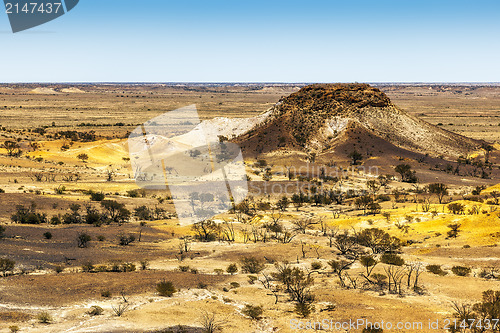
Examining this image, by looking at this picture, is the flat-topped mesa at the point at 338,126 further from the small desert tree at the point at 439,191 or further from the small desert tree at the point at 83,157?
the small desert tree at the point at 83,157

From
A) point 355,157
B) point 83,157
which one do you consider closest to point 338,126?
point 355,157

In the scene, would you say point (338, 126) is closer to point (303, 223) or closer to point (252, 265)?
point (303, 223)

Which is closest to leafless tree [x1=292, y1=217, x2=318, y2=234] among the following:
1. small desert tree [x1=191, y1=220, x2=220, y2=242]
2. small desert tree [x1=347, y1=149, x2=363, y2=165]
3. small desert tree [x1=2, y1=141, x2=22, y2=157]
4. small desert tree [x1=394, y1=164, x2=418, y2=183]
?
small desert tree [x1=191, y1=220, x2=220, y2=242]

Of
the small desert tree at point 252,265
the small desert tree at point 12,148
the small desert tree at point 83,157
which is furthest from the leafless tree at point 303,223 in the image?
the small desert tree at point 12,148

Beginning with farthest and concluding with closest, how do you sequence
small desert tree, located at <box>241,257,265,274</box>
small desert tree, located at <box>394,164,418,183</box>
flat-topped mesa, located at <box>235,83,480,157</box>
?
flat-topped mesa, located at <box>235,83,480,157</box>
small desert tree, located at <box>394,164,418,183</box>
small desert tree, located at <box>241,257,265,274</box>

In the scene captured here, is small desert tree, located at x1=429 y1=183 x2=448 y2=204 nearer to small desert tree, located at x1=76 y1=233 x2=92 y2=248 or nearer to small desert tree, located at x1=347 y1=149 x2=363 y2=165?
small desert tree, located at x1=347 y1=149 x2=363 y2=165

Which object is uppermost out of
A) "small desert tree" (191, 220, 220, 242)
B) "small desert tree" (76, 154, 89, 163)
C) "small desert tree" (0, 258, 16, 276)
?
"small desert tree" (76, 154, 89, 163)

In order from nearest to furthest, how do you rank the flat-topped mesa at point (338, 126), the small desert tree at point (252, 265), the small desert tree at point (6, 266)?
the small desert tree at point (6, 266)
the small desert tree at point (252, 265)
the flat-topped mesa at point (338, 126)

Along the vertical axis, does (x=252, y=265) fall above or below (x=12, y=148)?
below

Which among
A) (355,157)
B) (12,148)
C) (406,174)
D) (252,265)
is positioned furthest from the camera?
(12,148)
